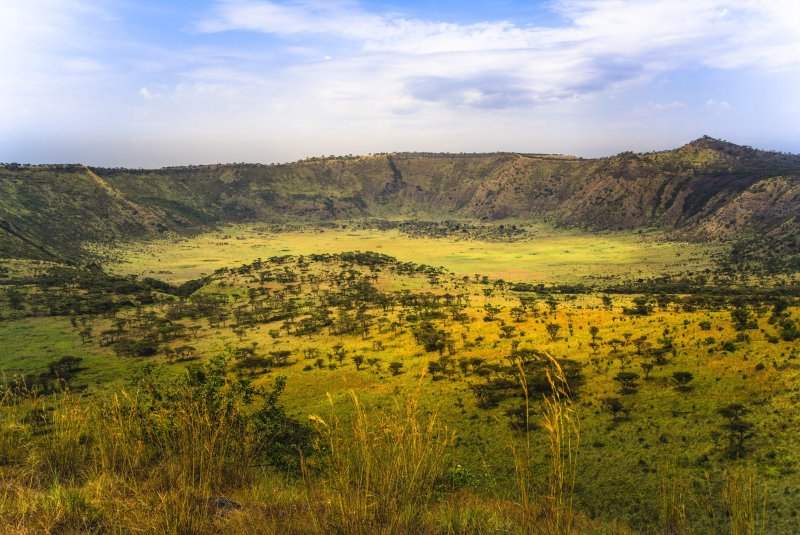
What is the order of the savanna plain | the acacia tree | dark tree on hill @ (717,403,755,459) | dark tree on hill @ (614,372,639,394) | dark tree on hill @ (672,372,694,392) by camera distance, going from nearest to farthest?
the savanna plain
dark tree on hill @ (717,403,755,459)
dark tree on hill @ (672,372,694,392)
dark tree on hill @ (614,372,639,394)
the acacia tree

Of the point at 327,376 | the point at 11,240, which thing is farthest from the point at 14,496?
the point at 11,240

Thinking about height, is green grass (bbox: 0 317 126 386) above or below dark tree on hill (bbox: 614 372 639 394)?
below

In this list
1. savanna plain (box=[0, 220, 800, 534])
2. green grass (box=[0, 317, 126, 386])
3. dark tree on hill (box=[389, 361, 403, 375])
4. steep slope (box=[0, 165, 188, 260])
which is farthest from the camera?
steep slope (box=[0, 165, 188, 260])

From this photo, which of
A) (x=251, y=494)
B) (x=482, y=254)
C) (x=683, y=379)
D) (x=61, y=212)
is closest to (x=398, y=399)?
(x=683, y=379)

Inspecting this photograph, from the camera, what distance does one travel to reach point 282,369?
47.2 metres

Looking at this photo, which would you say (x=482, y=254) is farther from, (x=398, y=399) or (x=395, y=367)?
(x=398, y=399)

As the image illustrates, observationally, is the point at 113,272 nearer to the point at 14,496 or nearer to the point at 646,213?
the point at 14,496

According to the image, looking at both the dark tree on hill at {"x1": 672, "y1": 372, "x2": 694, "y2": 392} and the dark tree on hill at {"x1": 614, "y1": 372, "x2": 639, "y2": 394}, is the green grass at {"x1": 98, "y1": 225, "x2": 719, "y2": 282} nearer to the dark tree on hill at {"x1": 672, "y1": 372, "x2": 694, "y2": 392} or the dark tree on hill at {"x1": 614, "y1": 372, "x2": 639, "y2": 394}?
the dark tree on hill at {"x1": 614, "y1": 372, "x2": 639, "y2": 394}

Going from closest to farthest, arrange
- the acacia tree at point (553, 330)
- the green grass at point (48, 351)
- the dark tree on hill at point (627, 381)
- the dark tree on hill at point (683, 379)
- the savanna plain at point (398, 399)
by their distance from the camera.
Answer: the savanna plain at point (398, 399) → the dark tree on hill at point (683, 379) → the dark tree on hill at point (627, 381) → the acacia tree at point (553, 330) → the green grass at point (48, 351)

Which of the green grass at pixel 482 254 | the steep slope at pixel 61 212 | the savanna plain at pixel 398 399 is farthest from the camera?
the steep slope at pixel 61 212

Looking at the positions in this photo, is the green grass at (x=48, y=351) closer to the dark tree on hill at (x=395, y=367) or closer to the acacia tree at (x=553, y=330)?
the dark tree on hill at (x=395, y=367)

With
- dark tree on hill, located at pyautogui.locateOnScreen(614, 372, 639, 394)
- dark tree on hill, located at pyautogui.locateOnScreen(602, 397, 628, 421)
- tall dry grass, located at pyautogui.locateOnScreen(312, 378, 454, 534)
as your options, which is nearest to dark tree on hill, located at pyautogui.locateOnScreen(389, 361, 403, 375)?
dark tree on hill, located at pyautogui.locateOnScreen(602, 397, 628, 421)

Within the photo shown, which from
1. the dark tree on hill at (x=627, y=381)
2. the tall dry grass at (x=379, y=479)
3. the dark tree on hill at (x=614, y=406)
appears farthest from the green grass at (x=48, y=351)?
the tall dry grass at (x=379, y=479)

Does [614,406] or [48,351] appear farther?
[48,351]
